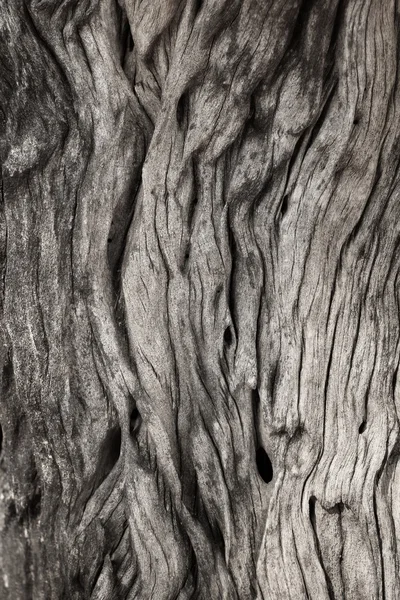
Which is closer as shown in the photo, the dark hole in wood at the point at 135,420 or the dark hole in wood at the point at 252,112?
the dark hole in wood at the point at 252,112

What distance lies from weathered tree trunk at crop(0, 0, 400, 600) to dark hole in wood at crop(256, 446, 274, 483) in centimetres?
1

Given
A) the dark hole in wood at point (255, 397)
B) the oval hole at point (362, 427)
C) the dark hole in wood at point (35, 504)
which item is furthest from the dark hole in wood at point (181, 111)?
the dark hole in wood at point (35, 504)

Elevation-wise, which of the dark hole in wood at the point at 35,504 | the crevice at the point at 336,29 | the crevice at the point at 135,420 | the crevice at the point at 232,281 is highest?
the crevice at the point at 336,29

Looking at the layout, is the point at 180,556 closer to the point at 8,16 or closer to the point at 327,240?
the point at 327,240

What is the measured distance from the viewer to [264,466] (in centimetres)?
250

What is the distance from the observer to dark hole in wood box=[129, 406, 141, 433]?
8.13 ft

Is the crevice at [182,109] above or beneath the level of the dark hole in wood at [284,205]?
above

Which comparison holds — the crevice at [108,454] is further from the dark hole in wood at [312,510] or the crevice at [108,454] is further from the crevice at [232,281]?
the dark hole in wood at [312,510]

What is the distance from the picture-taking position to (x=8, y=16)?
2371 millimetres

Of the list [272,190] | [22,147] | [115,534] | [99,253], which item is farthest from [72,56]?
[115,534]

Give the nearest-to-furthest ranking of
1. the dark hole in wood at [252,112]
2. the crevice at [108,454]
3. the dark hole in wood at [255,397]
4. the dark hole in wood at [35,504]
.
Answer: the dark hole in wood at [252,112] → the dark hole in wood at [255,397] → the crevice at [108,454] → the dark hole in wood at [35,504]

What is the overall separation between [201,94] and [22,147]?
690mm

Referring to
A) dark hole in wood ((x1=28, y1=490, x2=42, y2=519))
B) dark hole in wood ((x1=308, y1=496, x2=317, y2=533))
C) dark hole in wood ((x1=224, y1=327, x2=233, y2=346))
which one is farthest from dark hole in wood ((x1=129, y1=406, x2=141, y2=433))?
dark hole in wood ((x1=308, y1=496, x2=317, y2=533))

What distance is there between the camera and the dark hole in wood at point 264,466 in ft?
8.12
